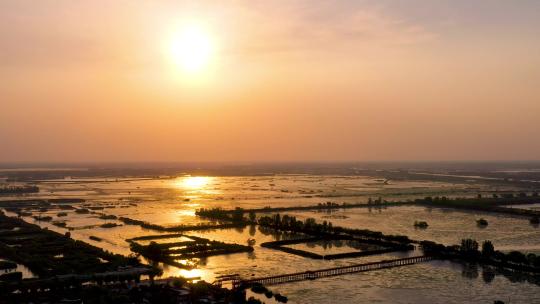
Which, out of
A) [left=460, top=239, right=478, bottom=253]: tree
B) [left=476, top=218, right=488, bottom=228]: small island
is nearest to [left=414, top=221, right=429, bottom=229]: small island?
[left=476, top=218, right=488, bottom=228]: small island

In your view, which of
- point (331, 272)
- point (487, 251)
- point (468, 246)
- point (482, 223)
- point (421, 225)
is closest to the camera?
point (331, 272)

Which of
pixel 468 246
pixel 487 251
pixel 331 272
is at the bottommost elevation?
pixel 331 272

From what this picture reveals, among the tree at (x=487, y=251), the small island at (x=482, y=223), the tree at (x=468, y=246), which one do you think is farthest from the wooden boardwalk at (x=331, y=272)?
the small island at (x=482, y=223)

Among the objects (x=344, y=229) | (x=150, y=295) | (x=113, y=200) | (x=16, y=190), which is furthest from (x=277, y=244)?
(x=16, y=190)

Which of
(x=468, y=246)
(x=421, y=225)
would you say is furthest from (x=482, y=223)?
(x=468, y=246)

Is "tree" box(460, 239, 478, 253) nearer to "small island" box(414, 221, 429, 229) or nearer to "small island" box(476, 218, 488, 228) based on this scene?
"small island" box(414, 221, 429, 229)

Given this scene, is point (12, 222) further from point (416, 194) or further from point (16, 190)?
point (416, 194)

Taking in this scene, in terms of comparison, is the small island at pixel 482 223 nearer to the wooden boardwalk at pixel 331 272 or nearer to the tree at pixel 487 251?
the tree at pixel 487 251

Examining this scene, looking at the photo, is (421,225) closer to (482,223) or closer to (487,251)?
(482,223)
